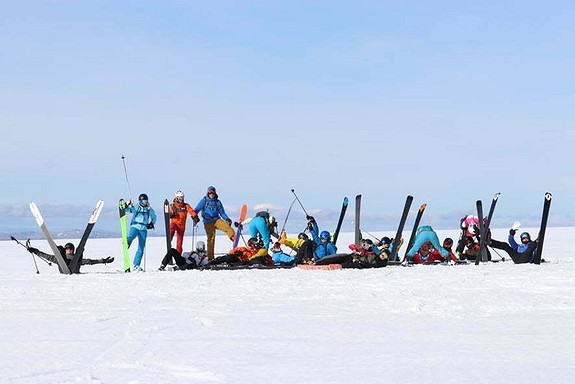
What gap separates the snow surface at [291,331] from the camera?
16.7 ft

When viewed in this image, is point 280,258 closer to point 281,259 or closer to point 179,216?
point 281,259

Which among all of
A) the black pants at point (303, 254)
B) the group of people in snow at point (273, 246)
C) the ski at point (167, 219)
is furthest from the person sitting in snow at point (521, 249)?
the ski at point (167, 219)

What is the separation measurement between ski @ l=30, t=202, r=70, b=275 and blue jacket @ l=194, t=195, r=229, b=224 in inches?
125

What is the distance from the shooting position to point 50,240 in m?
14.4

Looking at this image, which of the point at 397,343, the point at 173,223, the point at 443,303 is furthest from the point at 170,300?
the point at 173,223

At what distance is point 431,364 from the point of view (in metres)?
5.34

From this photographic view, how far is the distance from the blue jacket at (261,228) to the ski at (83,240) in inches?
141

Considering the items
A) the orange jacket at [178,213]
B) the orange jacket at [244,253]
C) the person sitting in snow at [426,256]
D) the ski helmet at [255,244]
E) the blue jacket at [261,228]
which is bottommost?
the person sitting in snow at [426,256]

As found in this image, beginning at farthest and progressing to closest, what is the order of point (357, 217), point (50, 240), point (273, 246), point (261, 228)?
point (357, 217) < point (261, 228) < point (273, 246) < point (50, 240)

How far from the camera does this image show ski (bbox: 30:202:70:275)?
14.4m

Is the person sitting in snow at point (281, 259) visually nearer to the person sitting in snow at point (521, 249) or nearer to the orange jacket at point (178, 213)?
the orange jacket at point (178, 213)

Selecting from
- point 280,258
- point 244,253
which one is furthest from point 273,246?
point 244,253

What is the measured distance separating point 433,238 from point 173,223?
531 centimetres

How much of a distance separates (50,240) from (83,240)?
0.59m
